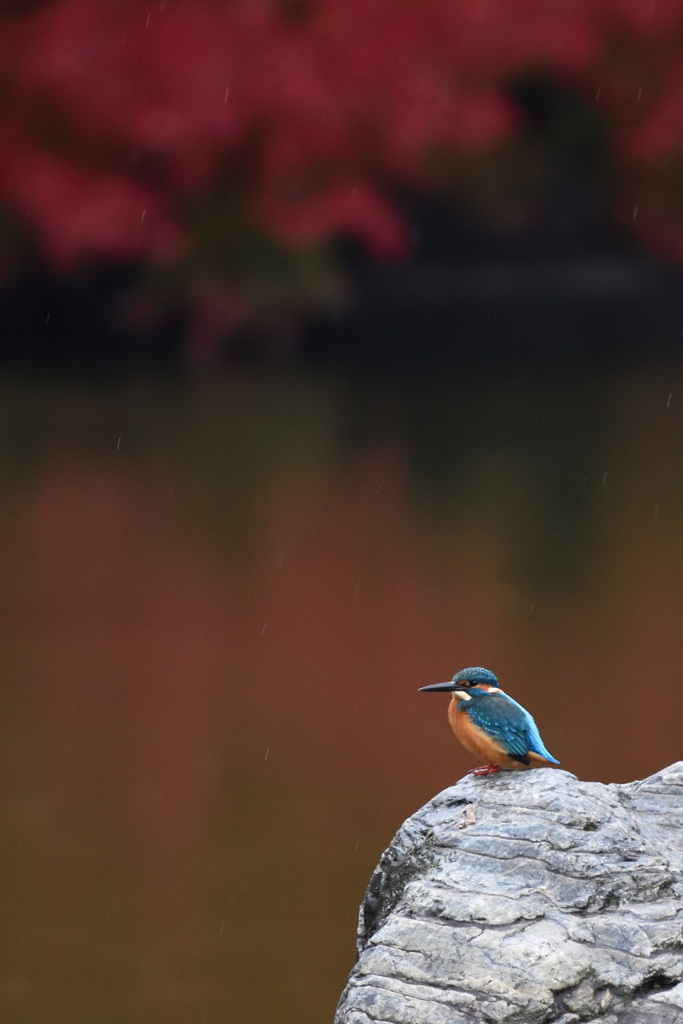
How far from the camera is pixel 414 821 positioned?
201cm

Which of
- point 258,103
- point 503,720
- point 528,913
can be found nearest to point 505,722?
point 503,720

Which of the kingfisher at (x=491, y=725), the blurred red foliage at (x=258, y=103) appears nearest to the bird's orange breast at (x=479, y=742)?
the kingfisher at (x=491, y=725)

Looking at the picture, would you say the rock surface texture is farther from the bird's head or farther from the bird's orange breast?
the bird's head

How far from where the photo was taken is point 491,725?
201 cm

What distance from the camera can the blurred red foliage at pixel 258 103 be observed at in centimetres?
885

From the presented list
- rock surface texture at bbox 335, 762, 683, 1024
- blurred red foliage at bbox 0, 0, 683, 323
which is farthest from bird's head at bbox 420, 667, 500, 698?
blurred red foliage at bbox 0, 0, 683, 323

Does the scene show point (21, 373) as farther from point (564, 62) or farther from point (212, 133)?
point (564, 62)

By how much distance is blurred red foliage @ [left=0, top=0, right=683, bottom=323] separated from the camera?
29.0 ft

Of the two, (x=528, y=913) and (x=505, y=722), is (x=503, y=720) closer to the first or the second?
(x=505, y=722)

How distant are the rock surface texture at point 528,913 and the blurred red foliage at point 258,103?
7420 millimetres

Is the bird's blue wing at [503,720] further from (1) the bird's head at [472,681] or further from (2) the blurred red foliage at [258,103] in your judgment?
(2) the blurred red foliage at [258,103]

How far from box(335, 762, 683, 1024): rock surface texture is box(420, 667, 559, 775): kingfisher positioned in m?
0.03

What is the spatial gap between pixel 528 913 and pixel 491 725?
327 mm

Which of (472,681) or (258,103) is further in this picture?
(258,103)
